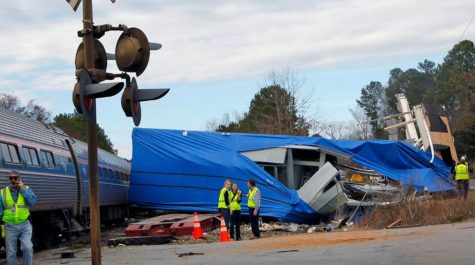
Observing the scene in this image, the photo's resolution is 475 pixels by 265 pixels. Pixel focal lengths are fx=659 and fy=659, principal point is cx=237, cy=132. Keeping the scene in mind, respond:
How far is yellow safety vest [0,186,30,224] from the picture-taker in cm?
1080

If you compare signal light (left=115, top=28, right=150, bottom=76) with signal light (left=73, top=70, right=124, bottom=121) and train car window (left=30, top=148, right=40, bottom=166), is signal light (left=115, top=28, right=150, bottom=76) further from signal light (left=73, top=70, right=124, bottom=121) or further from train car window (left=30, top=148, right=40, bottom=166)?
train car window (left=30, top=148, right=40, bottom=166)

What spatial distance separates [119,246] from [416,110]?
16047 millimetres

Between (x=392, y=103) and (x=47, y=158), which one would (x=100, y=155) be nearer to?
(x=47, y=158)

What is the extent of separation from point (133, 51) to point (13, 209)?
487 centimetres

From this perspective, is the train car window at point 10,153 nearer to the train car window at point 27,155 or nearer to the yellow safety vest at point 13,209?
the train car window at point 27,155

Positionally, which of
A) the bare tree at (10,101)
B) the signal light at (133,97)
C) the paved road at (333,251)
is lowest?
the paved road at (333,251)

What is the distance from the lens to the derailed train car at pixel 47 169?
1633 centimetres

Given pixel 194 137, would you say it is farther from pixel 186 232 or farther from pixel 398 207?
pixel 398 207

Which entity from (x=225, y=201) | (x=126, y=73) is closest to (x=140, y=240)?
(x=225, y=201)

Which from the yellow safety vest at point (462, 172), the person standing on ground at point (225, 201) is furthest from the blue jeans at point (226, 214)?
the yellow safety vest at point (462, 172)

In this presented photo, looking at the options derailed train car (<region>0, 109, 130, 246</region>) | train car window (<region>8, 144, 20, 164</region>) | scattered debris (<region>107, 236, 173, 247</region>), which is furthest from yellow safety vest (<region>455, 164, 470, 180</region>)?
train car window (<region>8, 144, 20, 164</region>)

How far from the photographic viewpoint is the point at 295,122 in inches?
2124

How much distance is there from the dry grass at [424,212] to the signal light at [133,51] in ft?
45.3

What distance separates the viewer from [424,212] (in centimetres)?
1939
